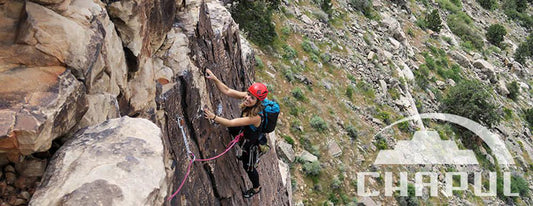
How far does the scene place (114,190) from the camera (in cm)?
310

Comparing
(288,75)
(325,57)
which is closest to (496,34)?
(325,57)

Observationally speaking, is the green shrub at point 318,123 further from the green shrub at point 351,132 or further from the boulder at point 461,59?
the boulder at point 461,59

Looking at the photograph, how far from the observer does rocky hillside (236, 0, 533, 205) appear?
752 inches

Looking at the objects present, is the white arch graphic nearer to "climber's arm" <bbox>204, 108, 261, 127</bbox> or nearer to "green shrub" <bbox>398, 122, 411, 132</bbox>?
"green shrub" <bbox>398, 122, 411, 132</bbox>

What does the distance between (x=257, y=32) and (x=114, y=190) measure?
19.6 meters

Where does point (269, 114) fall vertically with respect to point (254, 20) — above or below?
above

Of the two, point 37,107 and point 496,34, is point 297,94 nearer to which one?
point 37,107

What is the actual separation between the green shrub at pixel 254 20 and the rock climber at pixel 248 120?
49.1 feet

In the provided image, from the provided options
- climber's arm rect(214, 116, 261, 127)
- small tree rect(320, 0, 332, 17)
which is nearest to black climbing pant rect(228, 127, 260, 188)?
climber's arm rect(214, 116, 261, 127)

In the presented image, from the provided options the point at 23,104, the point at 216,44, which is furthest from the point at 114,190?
the point at 216,44

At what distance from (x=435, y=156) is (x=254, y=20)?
1440cm

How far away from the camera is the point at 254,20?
2212 cm

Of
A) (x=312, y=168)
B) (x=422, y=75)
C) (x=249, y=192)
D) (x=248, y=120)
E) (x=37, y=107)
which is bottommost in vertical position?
(x=422, y=75)

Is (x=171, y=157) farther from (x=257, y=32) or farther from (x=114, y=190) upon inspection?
(x=257, y=32)
